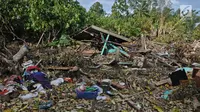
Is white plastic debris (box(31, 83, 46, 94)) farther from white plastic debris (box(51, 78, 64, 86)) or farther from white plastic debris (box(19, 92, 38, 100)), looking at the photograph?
white plastic debris (box(51, 78, 64, 86))

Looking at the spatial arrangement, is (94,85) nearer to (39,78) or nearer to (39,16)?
(39,78)

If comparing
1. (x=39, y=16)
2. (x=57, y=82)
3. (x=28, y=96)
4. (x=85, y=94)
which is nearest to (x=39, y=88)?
(x=28, y=96)

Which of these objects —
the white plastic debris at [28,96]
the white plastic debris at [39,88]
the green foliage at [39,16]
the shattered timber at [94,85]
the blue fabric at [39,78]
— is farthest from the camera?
the green foliage at [39,16]

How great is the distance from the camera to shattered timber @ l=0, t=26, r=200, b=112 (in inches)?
174

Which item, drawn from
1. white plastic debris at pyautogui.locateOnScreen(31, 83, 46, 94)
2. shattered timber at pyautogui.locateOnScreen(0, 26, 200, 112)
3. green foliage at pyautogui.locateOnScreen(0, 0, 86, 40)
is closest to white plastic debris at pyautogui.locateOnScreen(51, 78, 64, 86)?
shattered timber at pyautogui.locateOnScreen(0, 26, 200, 112)

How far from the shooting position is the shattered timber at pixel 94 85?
14.5 feet

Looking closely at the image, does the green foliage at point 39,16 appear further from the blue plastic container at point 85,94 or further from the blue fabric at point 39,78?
the blue plastic container at point 85,94

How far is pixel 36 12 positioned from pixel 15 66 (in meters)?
4.37

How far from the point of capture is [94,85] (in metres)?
5.24

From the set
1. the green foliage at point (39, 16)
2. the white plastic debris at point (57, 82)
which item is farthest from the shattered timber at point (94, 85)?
the green foliage at point (39, 16)

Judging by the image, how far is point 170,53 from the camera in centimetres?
970

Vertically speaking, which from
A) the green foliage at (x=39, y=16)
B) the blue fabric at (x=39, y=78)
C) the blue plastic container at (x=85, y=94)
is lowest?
the blue plastic container at (x=85, y=94)

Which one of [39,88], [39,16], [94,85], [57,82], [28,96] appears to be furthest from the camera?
[39,16]

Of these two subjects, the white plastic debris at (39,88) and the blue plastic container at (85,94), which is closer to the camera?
the blue plastic container at (85,94)
